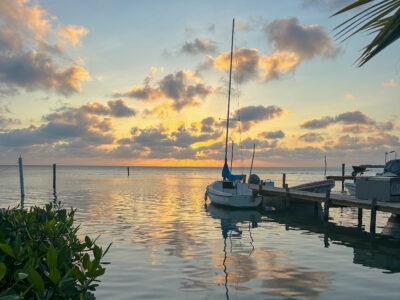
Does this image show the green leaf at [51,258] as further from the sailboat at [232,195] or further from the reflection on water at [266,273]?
the sailboat at [232,195]

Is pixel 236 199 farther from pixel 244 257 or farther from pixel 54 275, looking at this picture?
pixel 54 275

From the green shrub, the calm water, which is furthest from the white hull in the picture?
the green shrub

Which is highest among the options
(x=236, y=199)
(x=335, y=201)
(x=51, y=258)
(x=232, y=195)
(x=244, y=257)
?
(x=51, y=258)

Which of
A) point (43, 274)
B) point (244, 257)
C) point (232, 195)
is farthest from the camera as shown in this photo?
point (232, 195)

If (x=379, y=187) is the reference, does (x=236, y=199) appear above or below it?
below

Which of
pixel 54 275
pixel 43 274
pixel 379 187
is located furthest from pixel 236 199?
pixel 54 275

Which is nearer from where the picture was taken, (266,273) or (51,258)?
(51,258)

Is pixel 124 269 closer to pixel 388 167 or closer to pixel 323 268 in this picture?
pixel 323 268

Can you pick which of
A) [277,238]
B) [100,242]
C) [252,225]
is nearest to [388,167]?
[252,225]

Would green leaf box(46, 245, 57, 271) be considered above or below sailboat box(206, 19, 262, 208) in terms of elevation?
above

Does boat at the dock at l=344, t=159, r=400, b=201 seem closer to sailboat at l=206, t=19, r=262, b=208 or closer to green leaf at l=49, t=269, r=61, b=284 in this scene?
sailboat at l=206, t=19, r=262, b=208

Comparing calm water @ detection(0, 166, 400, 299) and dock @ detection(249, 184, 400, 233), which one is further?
dock @ detection(249, 184, 400, 233)

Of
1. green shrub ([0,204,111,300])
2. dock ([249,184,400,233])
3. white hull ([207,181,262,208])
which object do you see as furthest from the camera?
white hull ([207,181,262,208])

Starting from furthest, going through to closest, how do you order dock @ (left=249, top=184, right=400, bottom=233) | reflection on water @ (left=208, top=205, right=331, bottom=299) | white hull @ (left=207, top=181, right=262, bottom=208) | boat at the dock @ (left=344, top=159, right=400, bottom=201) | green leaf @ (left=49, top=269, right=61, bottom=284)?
white hull @ (left=207, top=181, right=262, bottom=208) → boat at the dock @ (left=344, top=159, right=400, bottom=201) → dock @ (left=249, top=184, right=400, bottom=233) → reflection on water @ (left=208, top=205, right=331, bottom=299) → green leaf @ (left=49, top=269, right=61, bottom=284)
